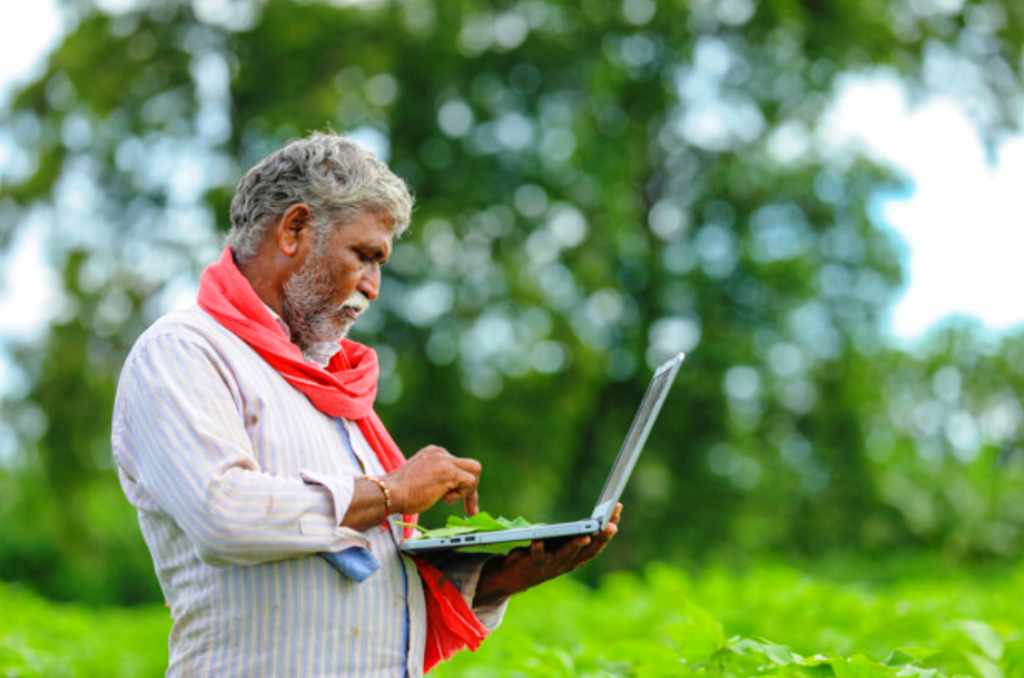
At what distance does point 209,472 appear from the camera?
7.43 ft

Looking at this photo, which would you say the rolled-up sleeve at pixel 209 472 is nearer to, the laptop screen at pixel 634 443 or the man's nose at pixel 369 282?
the man's nose at pixel 369 282

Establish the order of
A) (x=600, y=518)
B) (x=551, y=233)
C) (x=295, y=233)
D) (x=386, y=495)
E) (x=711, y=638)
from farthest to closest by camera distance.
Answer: (x=551, y=233)
(x=711, y=638)
(x=295, y=233)
(x=600, y=518)
(x=386, y=495)

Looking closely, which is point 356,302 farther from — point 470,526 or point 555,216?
point 555,216

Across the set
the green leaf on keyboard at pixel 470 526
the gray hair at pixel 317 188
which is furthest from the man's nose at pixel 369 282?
the green leaf on keyboard at pixel 470 526

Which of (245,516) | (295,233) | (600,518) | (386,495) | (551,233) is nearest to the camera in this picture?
(245,516)

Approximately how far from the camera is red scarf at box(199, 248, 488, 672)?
261 cm

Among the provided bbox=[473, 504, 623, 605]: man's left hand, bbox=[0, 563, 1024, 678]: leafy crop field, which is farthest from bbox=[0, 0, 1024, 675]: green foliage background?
bbox=[473, 504, 623, 605]: man's left hand

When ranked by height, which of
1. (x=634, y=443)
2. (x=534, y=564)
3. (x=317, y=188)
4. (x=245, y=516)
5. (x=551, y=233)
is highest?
(x=551, y=233)

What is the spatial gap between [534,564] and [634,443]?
0.35 meters

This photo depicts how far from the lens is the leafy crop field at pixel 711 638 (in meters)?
3.11

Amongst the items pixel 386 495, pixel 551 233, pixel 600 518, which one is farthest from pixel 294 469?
pixel 551 233

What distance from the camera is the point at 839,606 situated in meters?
5.24

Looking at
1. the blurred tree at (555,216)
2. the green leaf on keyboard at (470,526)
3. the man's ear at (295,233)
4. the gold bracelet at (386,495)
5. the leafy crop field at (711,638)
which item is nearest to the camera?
the gold bracelet at (386,495)

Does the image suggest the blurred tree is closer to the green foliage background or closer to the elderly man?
the green foliage background
